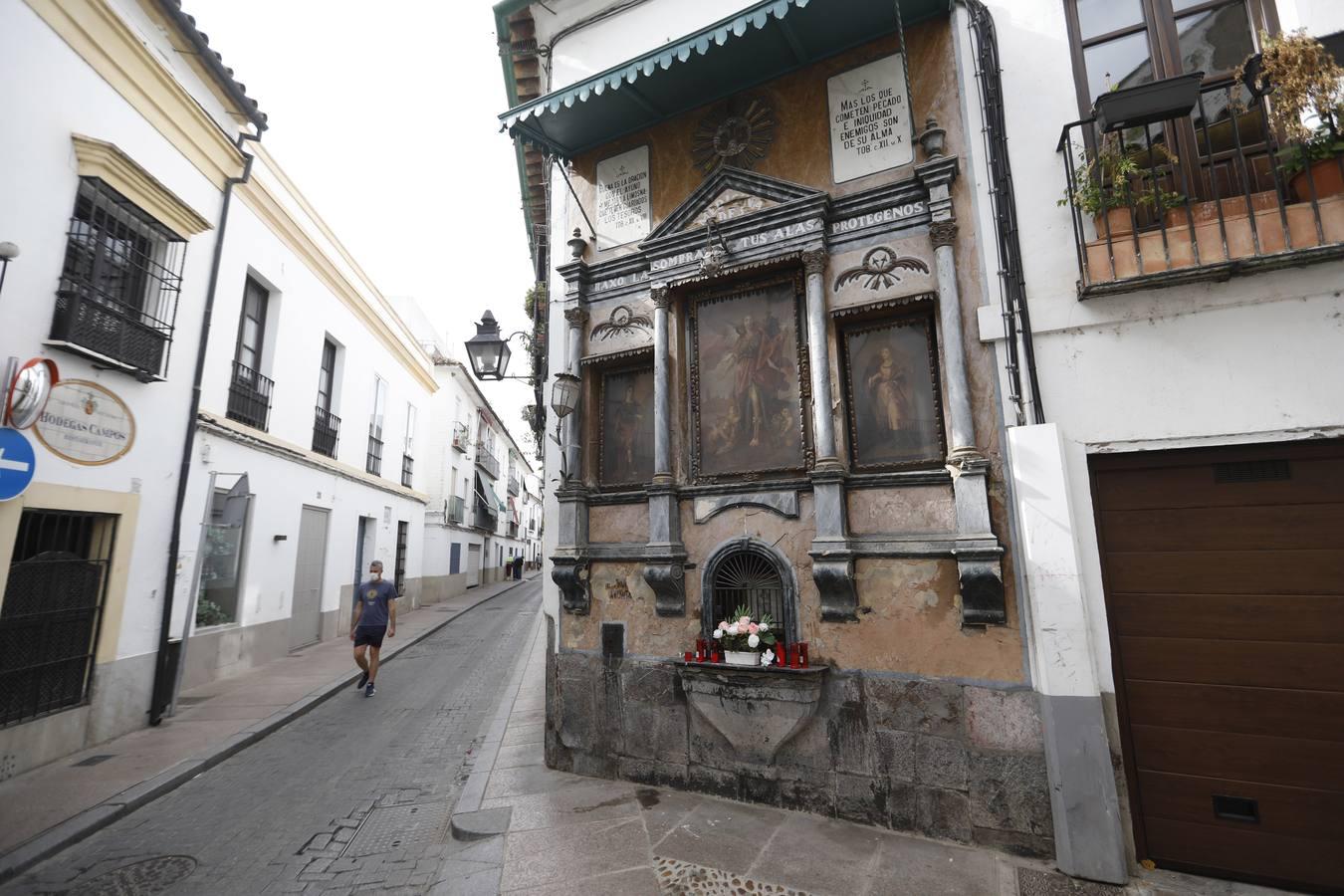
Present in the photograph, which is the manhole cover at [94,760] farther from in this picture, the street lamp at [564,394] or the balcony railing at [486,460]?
the balcony railing at [486,460]

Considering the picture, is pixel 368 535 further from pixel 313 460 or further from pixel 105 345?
pixel 105 345

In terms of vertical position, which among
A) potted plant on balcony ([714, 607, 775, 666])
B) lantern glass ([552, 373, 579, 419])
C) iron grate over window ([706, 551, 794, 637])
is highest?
lantern glass ([552, 373, 579, 419])

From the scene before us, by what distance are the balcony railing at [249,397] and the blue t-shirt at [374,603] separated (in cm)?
364

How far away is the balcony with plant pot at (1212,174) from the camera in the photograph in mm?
3703

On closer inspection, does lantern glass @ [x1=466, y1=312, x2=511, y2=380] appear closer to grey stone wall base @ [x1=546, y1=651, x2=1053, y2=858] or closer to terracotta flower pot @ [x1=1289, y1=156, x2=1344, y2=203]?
grey stone wall base @ [x1=546, y1=651, x2=1053, y2=858]

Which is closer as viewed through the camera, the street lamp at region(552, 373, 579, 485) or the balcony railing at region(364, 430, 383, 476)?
the street lamp at region(552, 373, 579, 485)

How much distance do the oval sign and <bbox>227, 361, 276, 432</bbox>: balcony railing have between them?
2.69m

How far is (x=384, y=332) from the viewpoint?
54.9ft

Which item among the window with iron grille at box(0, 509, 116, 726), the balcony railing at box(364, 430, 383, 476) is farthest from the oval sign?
the balcony railing at box(364, 430, 383, 476)

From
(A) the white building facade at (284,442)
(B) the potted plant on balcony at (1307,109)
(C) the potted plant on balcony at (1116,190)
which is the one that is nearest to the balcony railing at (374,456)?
(A) the white building facade at (284,442)

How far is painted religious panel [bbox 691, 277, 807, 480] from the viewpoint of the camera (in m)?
5.47

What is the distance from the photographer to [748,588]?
542 centimetres

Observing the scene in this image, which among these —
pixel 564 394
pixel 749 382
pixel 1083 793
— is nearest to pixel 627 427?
pixel 564 394

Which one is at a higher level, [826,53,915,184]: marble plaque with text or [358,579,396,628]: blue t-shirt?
[826,53,915,184]: marble plaque with text
